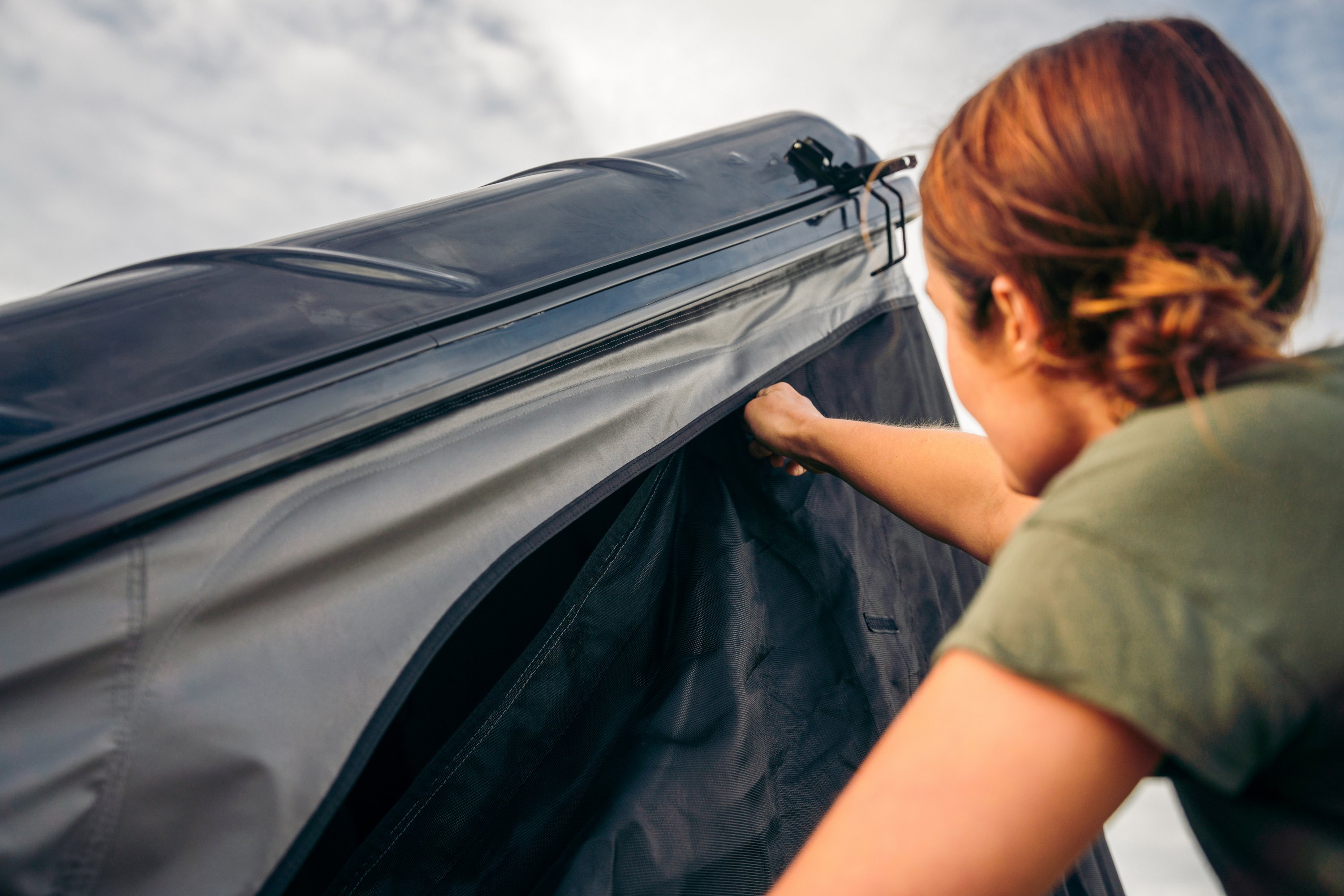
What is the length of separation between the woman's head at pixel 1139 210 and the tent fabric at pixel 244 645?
56 centimetres

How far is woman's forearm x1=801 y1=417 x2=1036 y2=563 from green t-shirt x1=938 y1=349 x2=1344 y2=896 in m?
0.57

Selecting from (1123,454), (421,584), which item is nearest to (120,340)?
(421,584)

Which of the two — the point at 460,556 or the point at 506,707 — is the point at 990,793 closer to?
the point at 460,556

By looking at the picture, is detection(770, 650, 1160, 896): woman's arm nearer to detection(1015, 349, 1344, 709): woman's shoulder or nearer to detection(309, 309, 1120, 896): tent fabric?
detection(1015, 349, 1344, 709): woman's shoulder

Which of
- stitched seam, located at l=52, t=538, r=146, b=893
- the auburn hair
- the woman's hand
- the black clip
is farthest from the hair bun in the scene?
the black clip

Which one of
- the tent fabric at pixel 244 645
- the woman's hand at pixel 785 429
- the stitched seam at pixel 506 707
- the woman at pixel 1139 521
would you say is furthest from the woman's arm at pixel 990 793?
the woman's hand at pixel 785 429

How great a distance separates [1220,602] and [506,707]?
2.63 ft

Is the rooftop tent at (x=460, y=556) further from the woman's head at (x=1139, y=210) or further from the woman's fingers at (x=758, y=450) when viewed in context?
the woman's head at (x=1139, y=210)

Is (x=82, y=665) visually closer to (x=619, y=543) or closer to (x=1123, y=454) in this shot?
(x=619, y=543)

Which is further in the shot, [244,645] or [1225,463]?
[244,645]

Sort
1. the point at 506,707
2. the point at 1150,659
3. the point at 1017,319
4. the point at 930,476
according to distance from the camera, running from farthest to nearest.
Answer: the point at 930,476, the point at 506,707, the point at 1017,319, the point at 1150,659

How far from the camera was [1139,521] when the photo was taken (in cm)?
47

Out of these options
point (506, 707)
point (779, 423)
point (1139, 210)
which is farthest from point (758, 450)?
point (1139, 210)

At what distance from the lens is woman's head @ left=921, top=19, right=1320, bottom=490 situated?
532 mm
